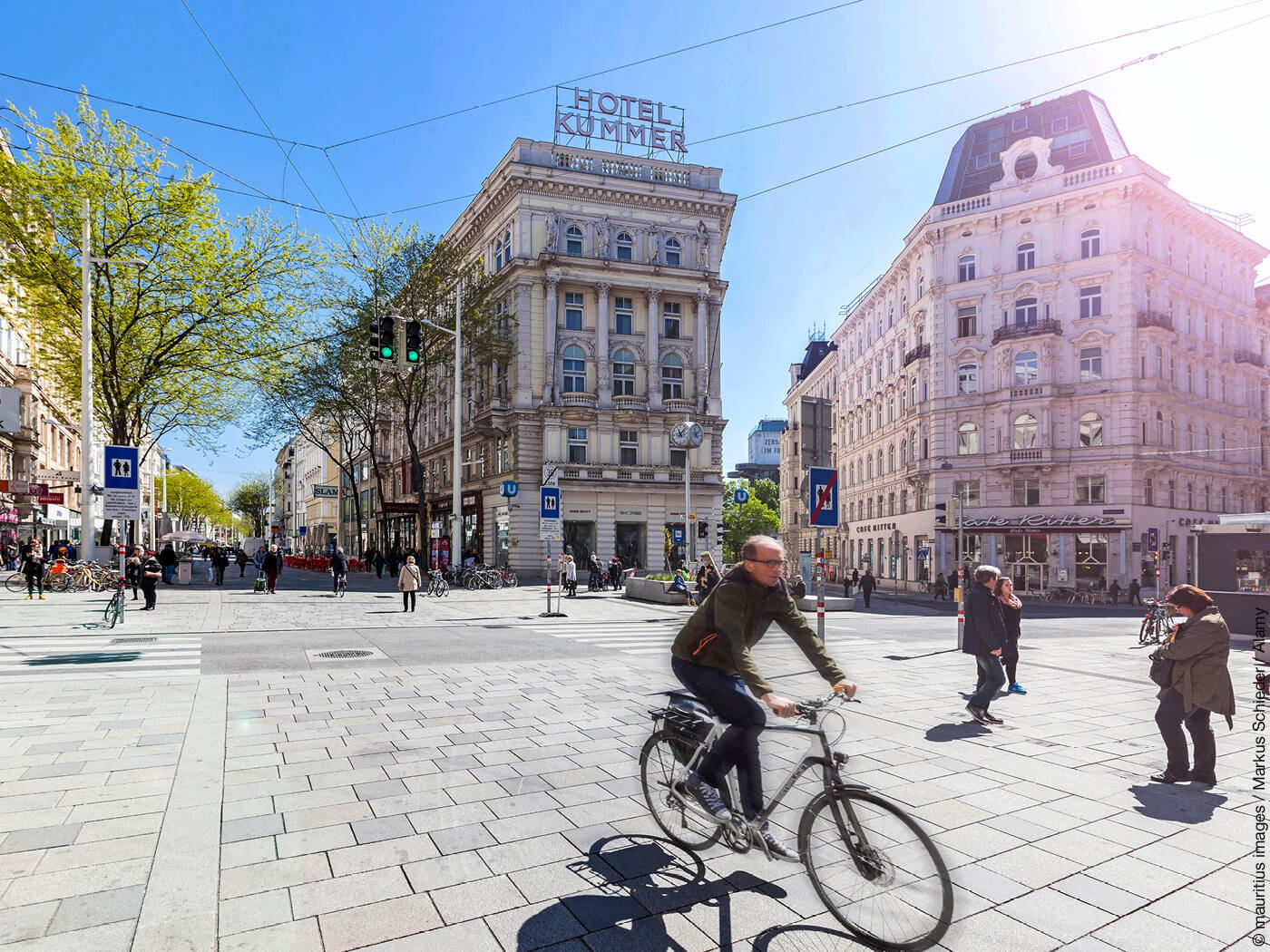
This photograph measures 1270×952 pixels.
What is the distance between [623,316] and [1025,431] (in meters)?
22.6

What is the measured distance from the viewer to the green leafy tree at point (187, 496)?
318 ft

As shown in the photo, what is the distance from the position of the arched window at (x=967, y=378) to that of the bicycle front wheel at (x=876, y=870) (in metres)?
44.1

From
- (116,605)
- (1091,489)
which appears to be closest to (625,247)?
(1091,489)

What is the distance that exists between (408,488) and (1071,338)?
44.1 metres

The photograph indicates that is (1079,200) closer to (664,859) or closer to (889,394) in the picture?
(889,394)

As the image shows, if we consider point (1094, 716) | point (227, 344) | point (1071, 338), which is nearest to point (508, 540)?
point (227, 344)

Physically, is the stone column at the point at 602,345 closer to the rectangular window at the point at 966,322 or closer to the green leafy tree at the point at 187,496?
the rectangular window at the point at 966,322

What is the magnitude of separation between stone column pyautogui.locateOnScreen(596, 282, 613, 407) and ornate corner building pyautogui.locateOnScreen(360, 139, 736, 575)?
81 mm

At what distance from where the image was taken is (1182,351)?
4200 centimetres

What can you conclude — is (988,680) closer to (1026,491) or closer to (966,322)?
(1026,491)

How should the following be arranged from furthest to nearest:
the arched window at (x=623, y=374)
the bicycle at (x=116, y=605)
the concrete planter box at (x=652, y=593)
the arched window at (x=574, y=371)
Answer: the arched window at (x=623, y=374)
the arched window at (x=574, y=371)
the concrete planter box at (x=652, y=593)
the bicycle at (x=116, y=605)

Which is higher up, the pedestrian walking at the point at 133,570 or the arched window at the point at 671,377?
the arched window at the point at 671,377

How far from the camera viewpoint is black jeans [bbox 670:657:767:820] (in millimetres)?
4082

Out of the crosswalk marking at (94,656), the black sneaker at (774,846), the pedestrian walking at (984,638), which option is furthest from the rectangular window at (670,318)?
the black sneaker at (774,846)
